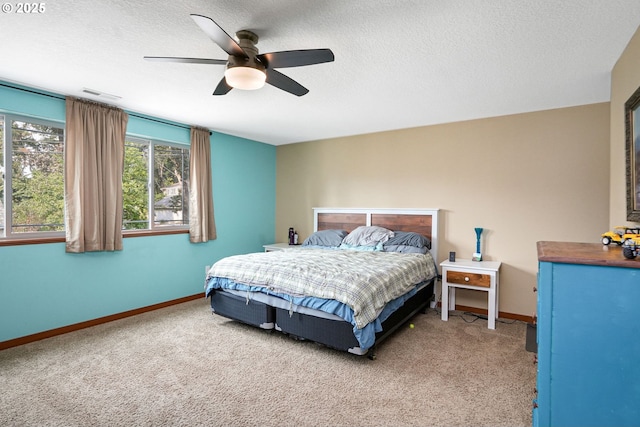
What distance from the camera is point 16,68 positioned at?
2688mm

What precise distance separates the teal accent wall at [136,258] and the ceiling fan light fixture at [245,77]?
2367 millimetres

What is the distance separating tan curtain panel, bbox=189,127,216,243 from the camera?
454 cm

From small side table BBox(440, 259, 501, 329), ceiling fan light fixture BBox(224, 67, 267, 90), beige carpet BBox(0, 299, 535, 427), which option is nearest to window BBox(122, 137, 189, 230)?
beige carpet BBox(0, 299, 535, 427)

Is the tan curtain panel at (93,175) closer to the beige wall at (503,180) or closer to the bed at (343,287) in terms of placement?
the bed at (343,287)

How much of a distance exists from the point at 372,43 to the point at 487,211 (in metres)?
2.72

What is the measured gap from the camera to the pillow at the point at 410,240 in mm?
4160

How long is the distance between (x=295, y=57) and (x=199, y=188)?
9.86 ft

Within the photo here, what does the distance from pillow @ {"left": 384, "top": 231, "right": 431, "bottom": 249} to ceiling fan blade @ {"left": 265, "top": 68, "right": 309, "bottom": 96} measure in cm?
242

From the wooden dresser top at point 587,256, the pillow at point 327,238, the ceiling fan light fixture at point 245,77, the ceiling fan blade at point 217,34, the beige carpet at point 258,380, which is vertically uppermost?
the ceiling fan blade at point 217,34

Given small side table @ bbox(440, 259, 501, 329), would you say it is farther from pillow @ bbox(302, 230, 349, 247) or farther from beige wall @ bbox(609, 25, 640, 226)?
pillow @ bbox(302, 230, 349, 247)

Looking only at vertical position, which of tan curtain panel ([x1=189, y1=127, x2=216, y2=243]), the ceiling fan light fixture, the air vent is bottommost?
tan curtain panel ([x1=189, y1=127, x2=216, y2=243])

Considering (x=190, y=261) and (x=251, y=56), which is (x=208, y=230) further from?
(x=251, y=56)

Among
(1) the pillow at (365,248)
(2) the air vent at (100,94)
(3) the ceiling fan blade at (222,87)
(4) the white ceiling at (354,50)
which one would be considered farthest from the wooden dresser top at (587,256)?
(2) the air vent at (100,94)

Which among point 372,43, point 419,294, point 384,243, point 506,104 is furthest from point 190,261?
point 506,104
